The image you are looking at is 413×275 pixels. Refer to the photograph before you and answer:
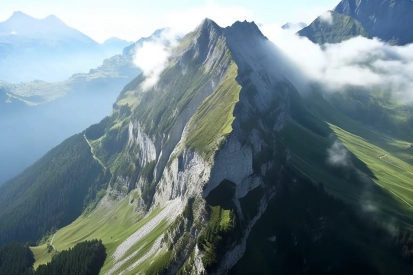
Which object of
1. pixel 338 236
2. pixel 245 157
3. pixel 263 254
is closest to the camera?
pixel 263 254

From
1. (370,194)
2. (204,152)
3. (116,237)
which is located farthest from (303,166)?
(116,237)

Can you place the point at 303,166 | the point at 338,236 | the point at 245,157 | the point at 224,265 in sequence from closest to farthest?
1. the point at 224,265
2. the point at 245,157
3. the point at 338,236
4. the point at 303,166

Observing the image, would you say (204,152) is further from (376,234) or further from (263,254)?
(376,234)

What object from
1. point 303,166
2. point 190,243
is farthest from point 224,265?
point 303,166

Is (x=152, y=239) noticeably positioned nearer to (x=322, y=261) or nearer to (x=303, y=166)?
(x=322, y=261)

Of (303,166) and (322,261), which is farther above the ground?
(303,166)

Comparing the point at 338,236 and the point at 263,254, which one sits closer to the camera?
the point at 263,254

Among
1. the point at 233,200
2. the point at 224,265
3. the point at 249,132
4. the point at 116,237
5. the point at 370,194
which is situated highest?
the point at 249,132

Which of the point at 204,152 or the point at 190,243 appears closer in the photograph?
the point at 190,243

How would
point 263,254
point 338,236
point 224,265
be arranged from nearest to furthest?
point 224,265 < point 263,254 < point 338,236
